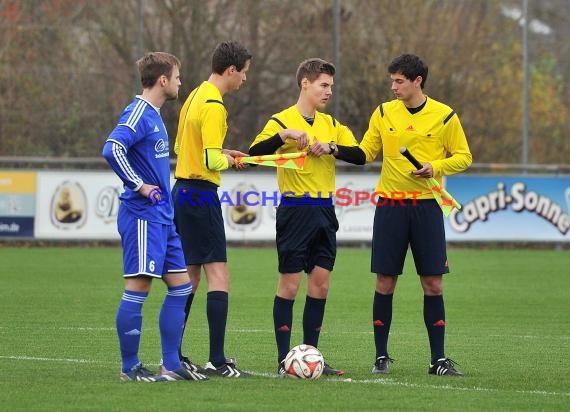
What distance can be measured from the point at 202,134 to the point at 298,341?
284cm

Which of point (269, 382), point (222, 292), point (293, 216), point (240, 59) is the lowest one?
point (269, 382)

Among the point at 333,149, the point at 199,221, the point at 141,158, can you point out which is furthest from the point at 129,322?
the point at 333,149

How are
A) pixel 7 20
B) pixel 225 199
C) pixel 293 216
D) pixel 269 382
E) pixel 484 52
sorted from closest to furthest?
1. pixel 269 382
2. pixel 293 216
3. pixel 225 199
4. pixel 7 20
5. pixel 484 52

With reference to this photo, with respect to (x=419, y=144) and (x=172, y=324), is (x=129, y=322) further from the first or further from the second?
(x=419, y=144)

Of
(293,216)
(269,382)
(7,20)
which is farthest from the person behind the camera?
(7,20)

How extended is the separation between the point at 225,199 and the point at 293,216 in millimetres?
13400

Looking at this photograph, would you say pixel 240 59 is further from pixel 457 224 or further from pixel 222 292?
pixel 457 224

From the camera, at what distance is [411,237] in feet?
28.9

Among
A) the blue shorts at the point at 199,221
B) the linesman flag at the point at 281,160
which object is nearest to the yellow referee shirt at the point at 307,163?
the linesman flag at the point at 281,160

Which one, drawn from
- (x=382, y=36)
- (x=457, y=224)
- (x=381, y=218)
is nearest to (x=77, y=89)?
(x=382, y=36)

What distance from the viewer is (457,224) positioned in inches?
897

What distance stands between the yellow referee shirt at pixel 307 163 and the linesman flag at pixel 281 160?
150 mm

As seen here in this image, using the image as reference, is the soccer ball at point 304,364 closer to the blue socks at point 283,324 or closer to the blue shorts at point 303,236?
the blue socks at point 283,324

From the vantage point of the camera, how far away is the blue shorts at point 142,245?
7719mm
